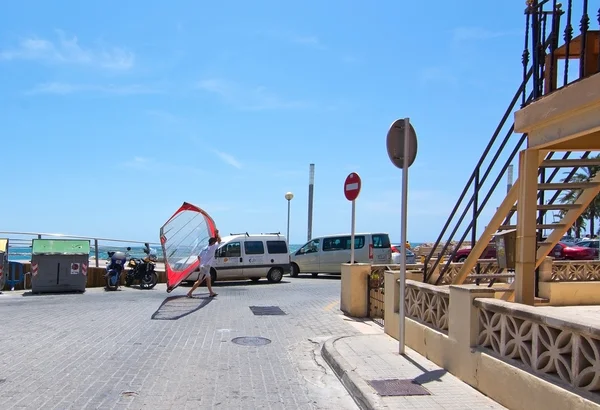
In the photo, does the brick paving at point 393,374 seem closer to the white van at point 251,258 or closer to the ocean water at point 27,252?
the white van at point 251,258

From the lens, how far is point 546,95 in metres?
6.25

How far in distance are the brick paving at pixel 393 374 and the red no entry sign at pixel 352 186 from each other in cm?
360

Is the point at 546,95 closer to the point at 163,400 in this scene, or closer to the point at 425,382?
the point at 425,382

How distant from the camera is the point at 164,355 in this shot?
7.80 m

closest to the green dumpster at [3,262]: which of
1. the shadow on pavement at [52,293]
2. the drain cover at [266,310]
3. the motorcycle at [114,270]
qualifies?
the shadow on pavement at [52,293]

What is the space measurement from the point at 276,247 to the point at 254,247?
0.88m

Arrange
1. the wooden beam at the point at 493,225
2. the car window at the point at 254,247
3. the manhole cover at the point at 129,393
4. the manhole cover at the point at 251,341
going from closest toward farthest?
1. the manhole cover at the point at 129,393
2. the wooden beam at the point at 493,225
3. the manhole cover at the point at 251,341
4. the car window at the point at 254,247

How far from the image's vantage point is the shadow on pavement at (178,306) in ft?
37.7

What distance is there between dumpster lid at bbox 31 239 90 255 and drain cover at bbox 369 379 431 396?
12191 millimetres

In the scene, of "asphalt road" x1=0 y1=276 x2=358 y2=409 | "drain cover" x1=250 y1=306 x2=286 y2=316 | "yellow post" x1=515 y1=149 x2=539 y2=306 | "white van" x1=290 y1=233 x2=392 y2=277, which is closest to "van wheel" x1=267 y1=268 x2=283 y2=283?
"white van" x1=290 y1=233 x2=392 y2=277

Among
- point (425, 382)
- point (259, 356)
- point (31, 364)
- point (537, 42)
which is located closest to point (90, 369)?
point (31, 364)

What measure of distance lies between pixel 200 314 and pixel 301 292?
17.8 feet

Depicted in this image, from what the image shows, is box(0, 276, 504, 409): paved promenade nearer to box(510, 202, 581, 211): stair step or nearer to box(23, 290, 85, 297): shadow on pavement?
box(23, 290, 85, 297): shadow on pavement

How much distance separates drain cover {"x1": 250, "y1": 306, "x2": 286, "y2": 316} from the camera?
12.0m
